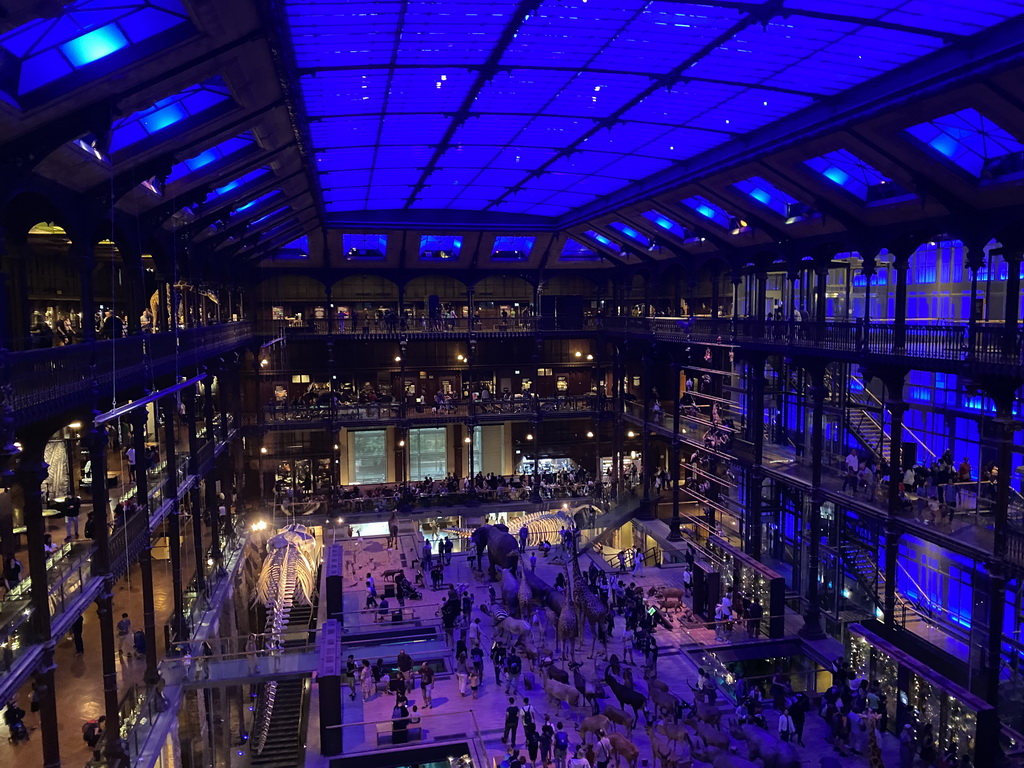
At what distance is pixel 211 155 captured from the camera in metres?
18.0

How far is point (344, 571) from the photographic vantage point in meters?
29.2

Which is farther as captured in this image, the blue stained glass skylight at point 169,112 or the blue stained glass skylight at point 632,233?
the blue stained glass skylight at point 632,233

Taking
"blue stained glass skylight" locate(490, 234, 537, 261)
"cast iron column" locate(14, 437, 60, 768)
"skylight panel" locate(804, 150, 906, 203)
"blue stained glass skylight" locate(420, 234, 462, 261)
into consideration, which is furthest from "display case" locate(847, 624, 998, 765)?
"blue stained glass skylight" locate(420, 234, 462, 261)

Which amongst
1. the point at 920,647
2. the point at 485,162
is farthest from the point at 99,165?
the point at 920,647

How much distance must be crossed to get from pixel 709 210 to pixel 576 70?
12.8 metres

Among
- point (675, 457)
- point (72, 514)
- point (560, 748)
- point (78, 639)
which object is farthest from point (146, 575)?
point (675, 457)

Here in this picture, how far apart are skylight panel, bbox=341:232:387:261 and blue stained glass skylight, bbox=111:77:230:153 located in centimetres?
2072

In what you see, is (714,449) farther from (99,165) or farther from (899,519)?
(99,165)

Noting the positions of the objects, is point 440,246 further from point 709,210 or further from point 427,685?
point 427,685

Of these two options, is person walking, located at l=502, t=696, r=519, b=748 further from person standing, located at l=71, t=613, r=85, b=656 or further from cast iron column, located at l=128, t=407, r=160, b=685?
person standing, located at l=71, t=613, r=85, b=656

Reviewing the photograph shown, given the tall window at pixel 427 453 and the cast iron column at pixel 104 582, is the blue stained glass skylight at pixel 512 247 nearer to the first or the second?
the tall window at pixel 427 453

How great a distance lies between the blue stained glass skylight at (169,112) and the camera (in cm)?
1393

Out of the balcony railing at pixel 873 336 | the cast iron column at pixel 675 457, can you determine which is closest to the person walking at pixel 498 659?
the balcony railing at pixel 873 336

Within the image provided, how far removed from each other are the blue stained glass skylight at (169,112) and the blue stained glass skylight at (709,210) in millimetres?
17188
